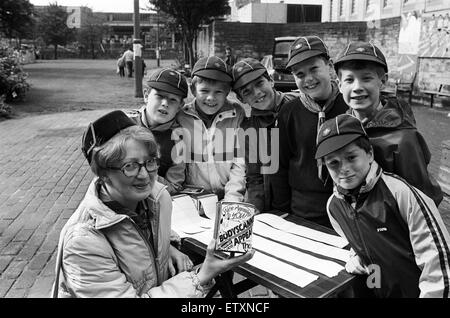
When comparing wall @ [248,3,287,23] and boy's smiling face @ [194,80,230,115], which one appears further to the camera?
wall @ [248,3,287,23]

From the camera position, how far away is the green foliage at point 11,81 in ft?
46.9

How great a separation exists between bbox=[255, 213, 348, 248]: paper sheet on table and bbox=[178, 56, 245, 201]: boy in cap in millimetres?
322

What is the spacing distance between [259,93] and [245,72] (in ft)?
0.54

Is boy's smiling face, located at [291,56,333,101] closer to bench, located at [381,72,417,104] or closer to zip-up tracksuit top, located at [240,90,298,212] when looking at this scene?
zip-up tracksuit top, located at [240,90,298,212]

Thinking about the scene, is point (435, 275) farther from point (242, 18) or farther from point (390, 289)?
point (242, 18)

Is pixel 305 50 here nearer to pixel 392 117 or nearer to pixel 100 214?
pixel 392 117

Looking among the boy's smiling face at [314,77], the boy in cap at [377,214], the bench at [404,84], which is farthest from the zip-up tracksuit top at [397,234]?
the bench at [404,84]

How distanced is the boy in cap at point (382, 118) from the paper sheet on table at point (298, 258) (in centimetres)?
54

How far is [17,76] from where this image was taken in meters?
15.1

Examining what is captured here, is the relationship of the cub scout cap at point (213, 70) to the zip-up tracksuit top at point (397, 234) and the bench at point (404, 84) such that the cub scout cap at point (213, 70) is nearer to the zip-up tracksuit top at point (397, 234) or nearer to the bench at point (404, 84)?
the zip-up tracksuit top at point (397, 234)

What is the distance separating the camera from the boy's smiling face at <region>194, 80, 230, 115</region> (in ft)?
9.52

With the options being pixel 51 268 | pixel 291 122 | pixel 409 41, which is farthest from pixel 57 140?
pixel 409 41

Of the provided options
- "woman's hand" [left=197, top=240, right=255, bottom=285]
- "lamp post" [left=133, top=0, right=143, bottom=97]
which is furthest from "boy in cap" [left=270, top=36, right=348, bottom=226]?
"lamp post" [left=133, top=0, right=143, bottom=97]

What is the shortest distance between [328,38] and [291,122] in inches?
865
